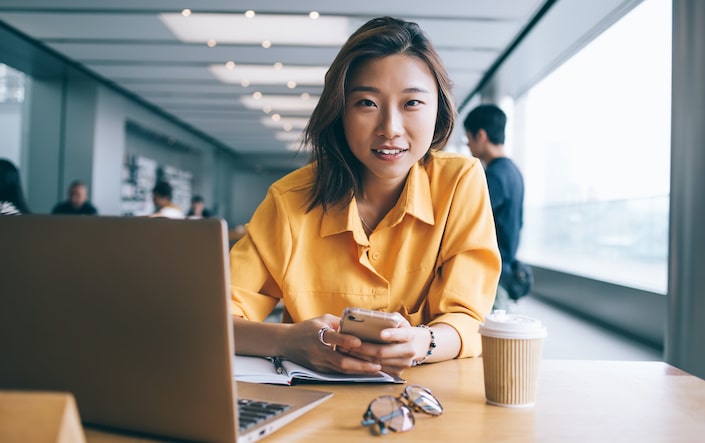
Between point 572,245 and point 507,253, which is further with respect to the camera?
A: point 572,245

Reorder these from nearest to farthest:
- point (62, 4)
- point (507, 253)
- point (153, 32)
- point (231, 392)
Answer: point (231, 392)
point (507, 253)
point (62, 4)
point (153, 32)

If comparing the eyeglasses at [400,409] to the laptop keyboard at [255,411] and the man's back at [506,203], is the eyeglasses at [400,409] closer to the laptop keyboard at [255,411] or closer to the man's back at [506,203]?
the laptop keyboard at [255,411]

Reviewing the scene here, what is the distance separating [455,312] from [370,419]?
1.58 ft

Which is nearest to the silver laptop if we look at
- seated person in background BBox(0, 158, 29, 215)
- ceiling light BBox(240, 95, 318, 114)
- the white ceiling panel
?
seated person in background BBox(0, 158, 29, 215)

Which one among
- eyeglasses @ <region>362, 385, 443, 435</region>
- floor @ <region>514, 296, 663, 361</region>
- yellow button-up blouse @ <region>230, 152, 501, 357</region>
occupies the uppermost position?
yellow button-up blouse @ <region>230, 152, 501, 357</region>

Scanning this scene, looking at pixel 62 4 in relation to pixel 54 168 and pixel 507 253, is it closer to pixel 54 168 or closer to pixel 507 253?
pixel 54 168

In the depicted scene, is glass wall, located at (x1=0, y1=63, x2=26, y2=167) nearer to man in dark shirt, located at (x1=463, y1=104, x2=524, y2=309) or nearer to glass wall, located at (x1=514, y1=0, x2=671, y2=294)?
man in dark shirt, located at (x1=463, y1=104, x2=524, y2=309)

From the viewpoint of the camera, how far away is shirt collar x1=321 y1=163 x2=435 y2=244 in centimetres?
120

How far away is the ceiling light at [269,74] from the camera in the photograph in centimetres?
748

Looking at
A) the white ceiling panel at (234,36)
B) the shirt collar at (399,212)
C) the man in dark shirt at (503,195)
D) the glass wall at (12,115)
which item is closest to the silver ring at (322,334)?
the shirt collar at (399,212)

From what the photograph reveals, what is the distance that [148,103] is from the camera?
970 centimetres

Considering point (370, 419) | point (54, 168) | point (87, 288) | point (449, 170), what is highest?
point (54, 168)

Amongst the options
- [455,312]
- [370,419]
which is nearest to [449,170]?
[455,312]

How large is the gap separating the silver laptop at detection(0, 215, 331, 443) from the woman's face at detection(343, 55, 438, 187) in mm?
676
